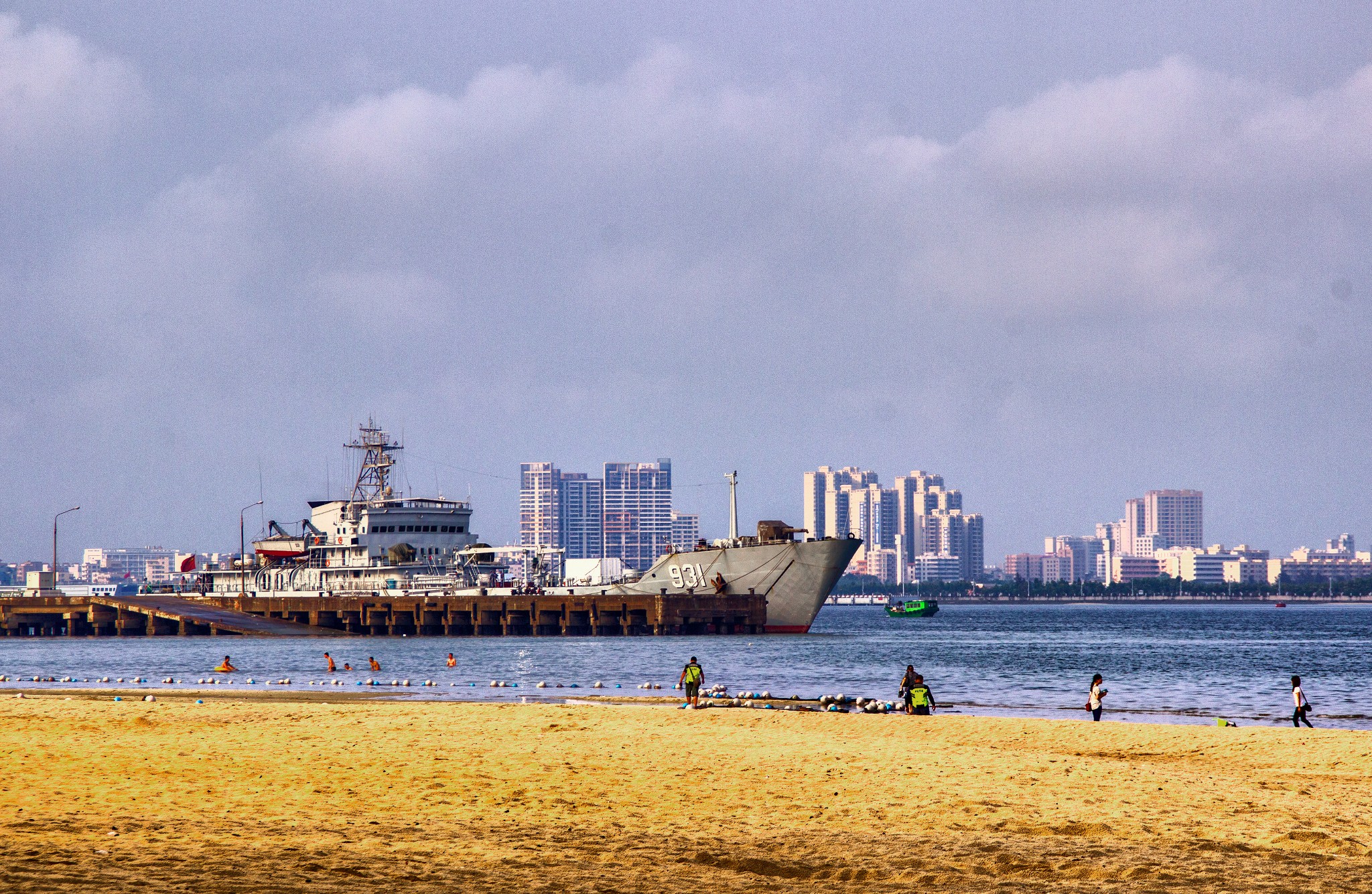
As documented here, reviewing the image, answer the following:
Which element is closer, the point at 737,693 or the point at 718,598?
the point at 737,693

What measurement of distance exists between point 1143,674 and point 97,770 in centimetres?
4760

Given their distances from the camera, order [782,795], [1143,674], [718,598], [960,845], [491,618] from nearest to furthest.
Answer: [960,845]
[782,795]
[1143,674]
[718,598]
[491,618]

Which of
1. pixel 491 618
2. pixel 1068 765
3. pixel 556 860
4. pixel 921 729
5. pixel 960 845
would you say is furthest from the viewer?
pixel 491 618

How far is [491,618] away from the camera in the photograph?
309 ft

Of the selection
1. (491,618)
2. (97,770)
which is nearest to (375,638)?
(491,618)

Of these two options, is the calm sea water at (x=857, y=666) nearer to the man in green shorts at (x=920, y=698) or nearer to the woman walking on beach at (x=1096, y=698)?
the woman walking on beach at (x=1096, y=698)

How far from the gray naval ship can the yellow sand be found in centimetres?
6054

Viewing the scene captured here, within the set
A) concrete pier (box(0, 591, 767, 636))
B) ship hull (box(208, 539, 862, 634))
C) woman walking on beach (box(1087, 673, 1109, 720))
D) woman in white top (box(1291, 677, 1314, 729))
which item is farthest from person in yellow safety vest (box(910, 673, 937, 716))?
concrete pier (box(0, 591, 767, 636))

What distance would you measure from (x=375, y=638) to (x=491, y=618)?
791 cm

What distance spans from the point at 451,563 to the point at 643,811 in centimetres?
8632

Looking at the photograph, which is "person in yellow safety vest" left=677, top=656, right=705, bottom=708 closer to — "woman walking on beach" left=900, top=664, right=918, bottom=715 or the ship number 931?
"woman walking on beach" left=900, top=664, right=918, bottom=715

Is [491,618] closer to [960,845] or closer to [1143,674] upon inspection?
[1143,674]

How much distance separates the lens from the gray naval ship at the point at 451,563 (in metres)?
88.5

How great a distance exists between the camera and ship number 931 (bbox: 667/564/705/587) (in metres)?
90.0
